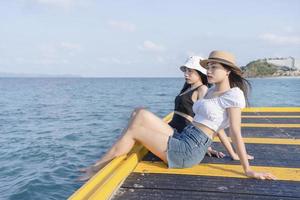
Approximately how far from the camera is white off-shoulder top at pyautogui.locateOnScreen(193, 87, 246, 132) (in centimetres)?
392

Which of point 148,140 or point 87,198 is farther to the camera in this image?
point 148,140

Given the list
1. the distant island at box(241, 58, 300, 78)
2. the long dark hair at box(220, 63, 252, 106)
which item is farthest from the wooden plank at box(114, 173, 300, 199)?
the distant island at box(241, 58, 300, 78)

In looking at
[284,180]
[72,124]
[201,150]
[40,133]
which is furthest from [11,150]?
[284,180]

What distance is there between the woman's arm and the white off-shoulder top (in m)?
0.10

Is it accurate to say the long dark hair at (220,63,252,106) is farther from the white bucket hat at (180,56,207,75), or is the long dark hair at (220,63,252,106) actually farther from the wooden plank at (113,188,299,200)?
the wooden plank at (113,188,299,200)

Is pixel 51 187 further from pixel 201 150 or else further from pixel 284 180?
pixel 284 180

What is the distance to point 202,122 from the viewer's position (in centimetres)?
412

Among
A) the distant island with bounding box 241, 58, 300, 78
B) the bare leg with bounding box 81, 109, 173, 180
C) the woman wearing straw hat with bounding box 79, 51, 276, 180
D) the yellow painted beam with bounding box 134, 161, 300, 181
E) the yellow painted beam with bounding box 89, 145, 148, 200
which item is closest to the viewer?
the yellow painted beam with bounding box 89, 145, 148, 200

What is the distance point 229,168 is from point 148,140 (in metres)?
0.94

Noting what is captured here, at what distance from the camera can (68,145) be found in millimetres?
11172

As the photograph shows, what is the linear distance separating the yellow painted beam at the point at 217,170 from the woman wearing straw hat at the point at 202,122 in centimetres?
9

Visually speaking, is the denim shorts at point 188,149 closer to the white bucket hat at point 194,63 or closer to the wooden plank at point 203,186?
the wooden plank at point 203,186

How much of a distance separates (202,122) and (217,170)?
541mm

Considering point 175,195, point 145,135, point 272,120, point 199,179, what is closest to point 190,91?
point 145,135
